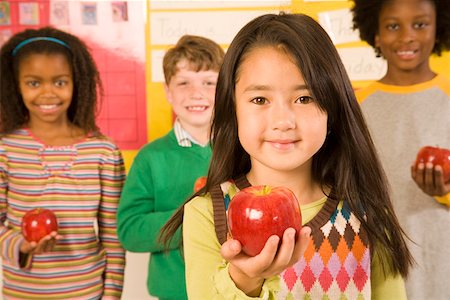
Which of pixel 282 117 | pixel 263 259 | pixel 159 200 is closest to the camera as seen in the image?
pixel 263 259

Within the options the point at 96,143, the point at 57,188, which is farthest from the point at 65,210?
the point at 96,143

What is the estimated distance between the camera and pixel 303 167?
1.06m

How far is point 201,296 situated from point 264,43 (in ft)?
1.43

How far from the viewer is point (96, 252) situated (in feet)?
5.46

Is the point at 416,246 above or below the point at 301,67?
below

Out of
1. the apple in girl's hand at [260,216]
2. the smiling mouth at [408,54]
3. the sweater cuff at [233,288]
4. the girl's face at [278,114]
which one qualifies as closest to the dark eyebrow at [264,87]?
the girl's face at [278,114]

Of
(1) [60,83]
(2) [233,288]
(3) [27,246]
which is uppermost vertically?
(1) [60,83]

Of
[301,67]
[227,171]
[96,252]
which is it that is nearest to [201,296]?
[227,171]

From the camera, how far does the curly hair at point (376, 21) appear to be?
1.81m

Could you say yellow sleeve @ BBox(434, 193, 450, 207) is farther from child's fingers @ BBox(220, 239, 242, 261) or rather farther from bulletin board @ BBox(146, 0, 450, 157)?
child's fingers @ BBox(220, 239, 242, 261)

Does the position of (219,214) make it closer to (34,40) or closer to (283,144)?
(283,144)

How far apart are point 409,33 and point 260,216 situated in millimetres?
1158

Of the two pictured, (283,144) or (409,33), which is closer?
(283,144)

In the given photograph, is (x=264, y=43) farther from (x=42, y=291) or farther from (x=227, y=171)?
(x=42, y=291)
